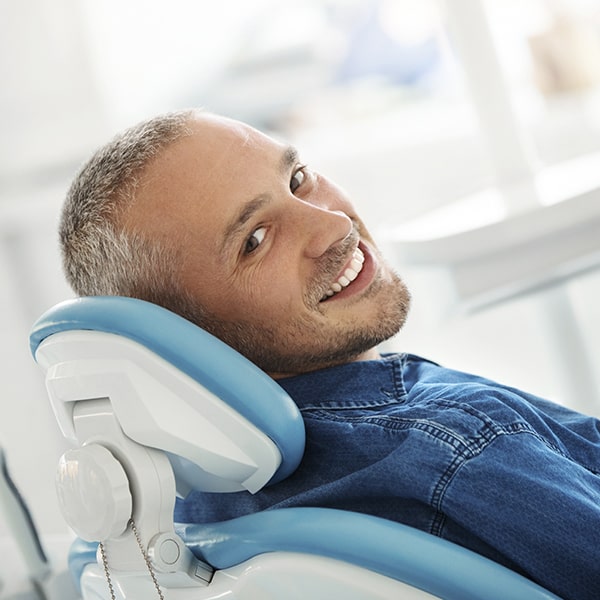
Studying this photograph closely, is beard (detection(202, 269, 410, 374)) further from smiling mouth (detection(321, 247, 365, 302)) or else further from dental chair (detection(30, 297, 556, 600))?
dental chair (detection(30, 297, 556, 600))

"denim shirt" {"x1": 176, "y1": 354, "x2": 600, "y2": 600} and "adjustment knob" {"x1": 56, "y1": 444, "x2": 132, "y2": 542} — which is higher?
"adjustment knob" {"x1": 56, "y1": 444, "x2": 132, "y2": 542}

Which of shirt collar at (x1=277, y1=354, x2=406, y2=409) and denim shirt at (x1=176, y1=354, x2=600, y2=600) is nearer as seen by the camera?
denim shirt at (x1=176, y1=354, x2=600, y2=600)

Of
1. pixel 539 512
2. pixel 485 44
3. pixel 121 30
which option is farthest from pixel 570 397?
pixel 121 30

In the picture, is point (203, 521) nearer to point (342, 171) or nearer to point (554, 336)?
point (554, 336)

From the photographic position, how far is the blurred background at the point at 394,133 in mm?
1663

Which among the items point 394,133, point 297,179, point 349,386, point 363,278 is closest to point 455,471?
point 349,386

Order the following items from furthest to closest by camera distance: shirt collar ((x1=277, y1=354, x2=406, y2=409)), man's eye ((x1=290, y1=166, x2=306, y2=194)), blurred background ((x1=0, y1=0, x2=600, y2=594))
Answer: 1. blurred background ((x1=0, y1=0, x2=600, y2=594))
2. man's eye ((x1=290, y1=166, x2=306, y2=194))
3. shirt collar ((x1=277, y1=354, x2=406, y2=409))

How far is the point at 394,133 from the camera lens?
293 centimetres

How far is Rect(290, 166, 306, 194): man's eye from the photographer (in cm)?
110

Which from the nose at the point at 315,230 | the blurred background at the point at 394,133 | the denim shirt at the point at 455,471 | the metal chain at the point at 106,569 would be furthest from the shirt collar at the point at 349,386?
the blurred background at the point at 394,133

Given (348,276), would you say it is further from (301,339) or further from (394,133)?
(394,133)

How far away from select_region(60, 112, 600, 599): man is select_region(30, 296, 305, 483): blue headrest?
7 cm

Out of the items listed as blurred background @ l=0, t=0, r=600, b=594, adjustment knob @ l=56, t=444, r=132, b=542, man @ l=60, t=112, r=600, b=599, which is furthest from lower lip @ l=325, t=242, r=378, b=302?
blurred background @ l=0, t=0, r=600, b=594

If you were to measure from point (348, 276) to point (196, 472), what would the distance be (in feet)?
0.90
